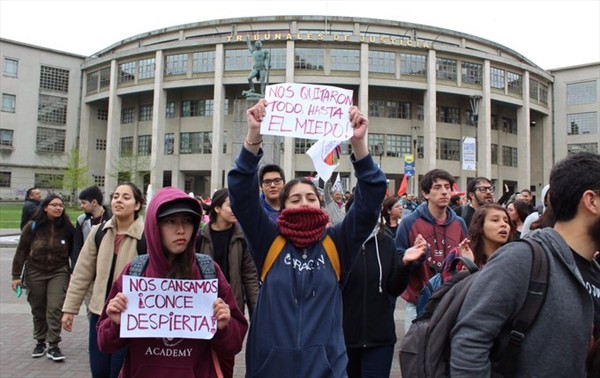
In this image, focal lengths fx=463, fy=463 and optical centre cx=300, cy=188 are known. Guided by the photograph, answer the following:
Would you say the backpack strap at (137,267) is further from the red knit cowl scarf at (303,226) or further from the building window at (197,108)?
the building window at (197,108)

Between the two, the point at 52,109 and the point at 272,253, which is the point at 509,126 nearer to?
the point at 52,109

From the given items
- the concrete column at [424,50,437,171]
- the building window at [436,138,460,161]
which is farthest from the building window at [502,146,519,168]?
the concrete column at [424,50,437,171]

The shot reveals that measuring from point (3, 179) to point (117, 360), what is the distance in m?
65.6

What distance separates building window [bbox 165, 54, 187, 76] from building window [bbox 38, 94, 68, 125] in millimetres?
18475

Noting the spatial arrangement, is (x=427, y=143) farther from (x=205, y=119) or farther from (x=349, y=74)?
(x=205, y=119)

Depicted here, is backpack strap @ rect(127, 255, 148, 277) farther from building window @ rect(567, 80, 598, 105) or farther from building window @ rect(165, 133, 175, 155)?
building window @ rect(567, 80, 598, 105)

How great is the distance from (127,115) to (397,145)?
34163mm

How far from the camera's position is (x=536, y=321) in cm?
179

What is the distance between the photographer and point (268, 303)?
2.62m

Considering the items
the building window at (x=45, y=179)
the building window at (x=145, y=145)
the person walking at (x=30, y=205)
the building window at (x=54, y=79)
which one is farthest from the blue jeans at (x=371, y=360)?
the building window at (x=54, y=79)

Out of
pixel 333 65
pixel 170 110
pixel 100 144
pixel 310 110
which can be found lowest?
pixel 310 110

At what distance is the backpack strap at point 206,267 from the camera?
269 centimetres

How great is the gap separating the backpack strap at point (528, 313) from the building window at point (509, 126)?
209 ft

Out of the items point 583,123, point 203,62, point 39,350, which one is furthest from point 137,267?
point 583,123
